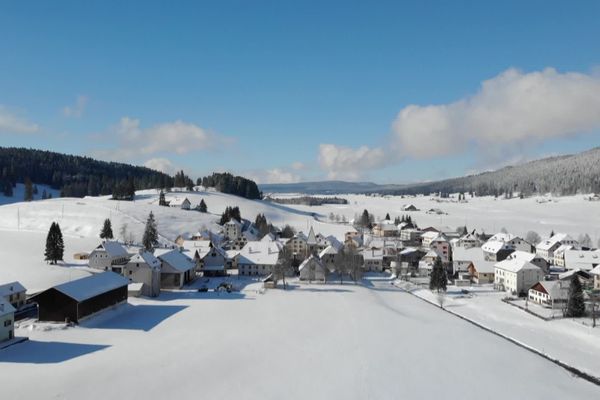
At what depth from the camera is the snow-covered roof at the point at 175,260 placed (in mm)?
50156

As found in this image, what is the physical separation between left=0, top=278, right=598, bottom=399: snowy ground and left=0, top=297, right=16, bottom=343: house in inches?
53.5

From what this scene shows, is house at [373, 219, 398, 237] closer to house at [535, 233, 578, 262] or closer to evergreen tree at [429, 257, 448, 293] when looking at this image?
house at [535, 233, 578, 262]

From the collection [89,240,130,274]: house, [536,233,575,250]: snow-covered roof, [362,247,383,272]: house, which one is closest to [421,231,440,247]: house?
[536,233,575,250]: snow-covered roof

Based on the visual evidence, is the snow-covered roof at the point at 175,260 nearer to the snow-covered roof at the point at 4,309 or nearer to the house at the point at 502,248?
the snow-covered roof at the point at 4,309

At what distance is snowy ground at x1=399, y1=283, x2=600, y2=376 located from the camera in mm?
29108

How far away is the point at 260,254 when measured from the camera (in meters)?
62.5

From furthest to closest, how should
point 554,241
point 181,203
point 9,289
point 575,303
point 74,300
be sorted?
point 181,203
point 554,241
point 575,303
point 9,289
point 74,300

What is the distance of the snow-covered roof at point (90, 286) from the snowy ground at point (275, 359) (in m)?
2.17

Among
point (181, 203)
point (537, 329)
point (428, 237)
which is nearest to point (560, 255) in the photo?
point (428, 237)

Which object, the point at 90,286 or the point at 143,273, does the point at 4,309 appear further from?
the point at 143,273

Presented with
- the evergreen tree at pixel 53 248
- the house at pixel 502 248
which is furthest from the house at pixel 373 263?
the evergreen tree at pixel 53 248

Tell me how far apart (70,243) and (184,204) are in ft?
162

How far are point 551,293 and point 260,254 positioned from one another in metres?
35.8

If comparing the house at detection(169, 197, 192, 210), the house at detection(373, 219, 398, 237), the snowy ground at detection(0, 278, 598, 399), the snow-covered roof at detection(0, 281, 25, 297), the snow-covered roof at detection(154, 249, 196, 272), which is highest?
the house at detection(169, 197, 192, 210)
